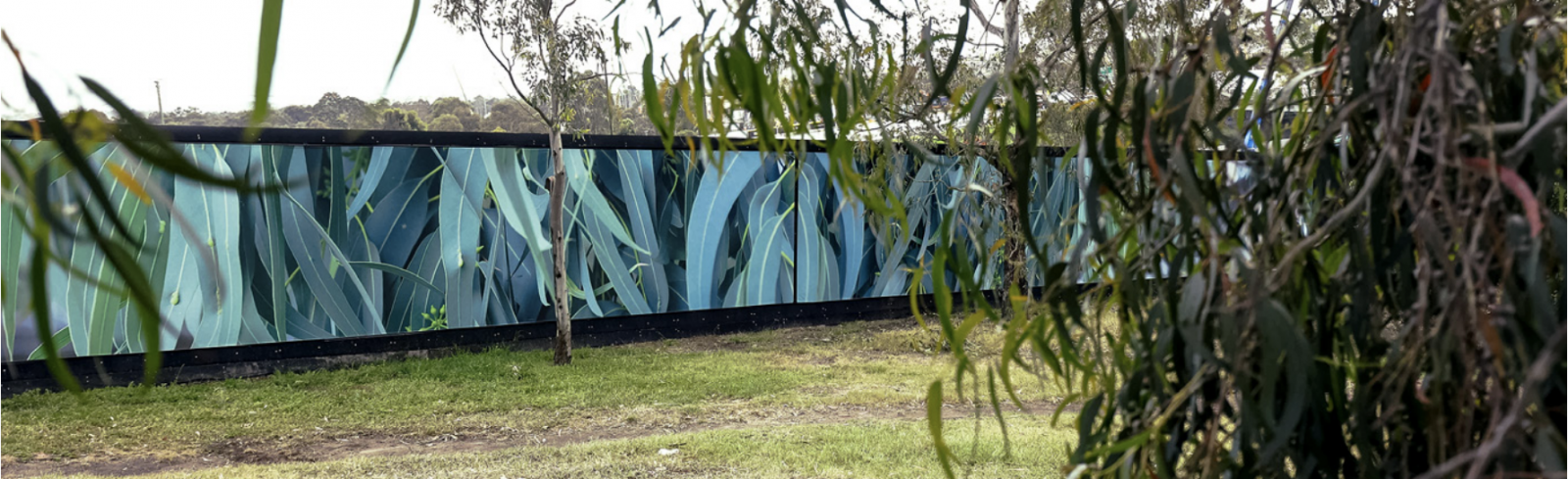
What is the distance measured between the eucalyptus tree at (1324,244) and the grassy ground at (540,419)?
233cm

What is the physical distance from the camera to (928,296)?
8602 millimetres

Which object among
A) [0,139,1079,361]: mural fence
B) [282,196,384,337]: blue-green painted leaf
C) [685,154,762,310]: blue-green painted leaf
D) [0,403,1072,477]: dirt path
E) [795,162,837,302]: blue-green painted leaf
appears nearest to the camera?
[0,403,1072,477]: dirt path

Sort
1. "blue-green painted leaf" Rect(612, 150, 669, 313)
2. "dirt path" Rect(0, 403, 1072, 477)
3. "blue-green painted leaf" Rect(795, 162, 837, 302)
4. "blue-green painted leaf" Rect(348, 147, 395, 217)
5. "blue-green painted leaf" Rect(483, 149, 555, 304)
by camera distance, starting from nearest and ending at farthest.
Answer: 1. "dirt path" Rect(0, 403, 1072, 477)
2. "blue-green painted leaf" Rect(348, 147, 395, 217)
3. "blue-green painted leaf" Rect(483, 149, 555, 304)
4. "blue-green painted leaf" Rect(612, 150, 669, 313)
5. "blue-green painted leaf" Rect(795, 162, 837, 302)

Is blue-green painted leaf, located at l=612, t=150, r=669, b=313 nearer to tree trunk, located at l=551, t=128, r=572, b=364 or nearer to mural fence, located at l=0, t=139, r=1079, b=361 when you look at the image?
mural fence, located at l=0, t=139, r=1079, b=361

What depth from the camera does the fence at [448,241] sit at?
17.9 feet

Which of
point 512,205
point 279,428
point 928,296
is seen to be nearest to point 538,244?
point 512,205

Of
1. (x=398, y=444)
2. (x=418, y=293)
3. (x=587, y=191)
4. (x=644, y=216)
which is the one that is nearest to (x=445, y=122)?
(x=644, y=216)

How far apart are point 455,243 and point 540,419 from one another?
1.88m

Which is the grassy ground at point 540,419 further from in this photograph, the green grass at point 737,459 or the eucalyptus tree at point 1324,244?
the eucalyptus tree at point 1324,244

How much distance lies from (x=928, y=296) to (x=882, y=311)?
0.57 metres

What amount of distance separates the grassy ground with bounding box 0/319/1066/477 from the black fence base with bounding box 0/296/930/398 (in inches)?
6.2

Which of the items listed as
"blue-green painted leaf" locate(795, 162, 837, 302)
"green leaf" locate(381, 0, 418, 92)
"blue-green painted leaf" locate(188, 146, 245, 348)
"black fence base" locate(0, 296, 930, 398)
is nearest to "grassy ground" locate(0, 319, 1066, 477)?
"black fence base" locate(0, 296, 930, 398)

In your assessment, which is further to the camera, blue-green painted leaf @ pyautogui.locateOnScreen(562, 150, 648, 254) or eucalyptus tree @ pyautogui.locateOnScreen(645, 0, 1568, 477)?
blue-green painted leaf @ pyautogui.locateOnScreen(562, 150, 648, 254)

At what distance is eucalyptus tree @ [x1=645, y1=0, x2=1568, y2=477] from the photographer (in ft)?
2.09
